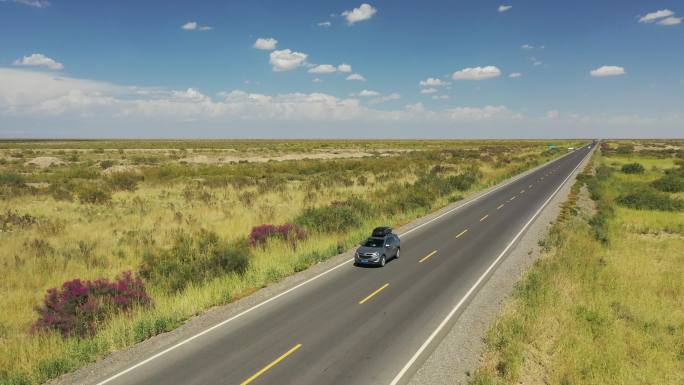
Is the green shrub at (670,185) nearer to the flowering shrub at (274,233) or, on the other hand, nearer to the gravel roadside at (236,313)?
the gravel roadside at (236,313)

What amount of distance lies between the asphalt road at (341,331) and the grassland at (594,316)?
221cm

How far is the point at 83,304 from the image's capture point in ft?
44.1

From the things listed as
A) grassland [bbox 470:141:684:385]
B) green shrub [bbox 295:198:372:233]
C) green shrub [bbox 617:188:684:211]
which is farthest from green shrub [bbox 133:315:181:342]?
green shrub [bbox 617:188:684:211]

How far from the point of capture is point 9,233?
77.8 feet

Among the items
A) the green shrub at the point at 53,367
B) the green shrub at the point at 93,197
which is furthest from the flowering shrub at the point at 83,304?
the green shrub at the point at 93,197

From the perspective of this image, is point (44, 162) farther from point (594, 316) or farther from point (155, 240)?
point (594, 316)

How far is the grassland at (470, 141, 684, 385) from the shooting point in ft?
33.9

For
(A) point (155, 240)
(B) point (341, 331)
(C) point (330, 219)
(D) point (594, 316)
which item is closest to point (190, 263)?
(A) point (155, 240)

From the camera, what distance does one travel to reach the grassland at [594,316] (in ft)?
33.9

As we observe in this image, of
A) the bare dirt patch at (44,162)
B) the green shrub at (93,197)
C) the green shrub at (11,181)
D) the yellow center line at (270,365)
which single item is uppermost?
the bare dirt patch at (44,162)

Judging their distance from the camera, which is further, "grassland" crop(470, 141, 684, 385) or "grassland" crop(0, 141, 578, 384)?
"grassland" crop(0, 141, 578, 384)

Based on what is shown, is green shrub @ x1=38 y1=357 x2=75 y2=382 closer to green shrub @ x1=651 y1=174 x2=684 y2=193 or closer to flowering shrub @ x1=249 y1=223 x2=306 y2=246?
flowering shrub @ x1=249 y1=223 x2=306 y2=246

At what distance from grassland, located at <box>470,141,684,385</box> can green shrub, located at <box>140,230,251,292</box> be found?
1176cm

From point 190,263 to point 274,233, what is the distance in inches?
251
